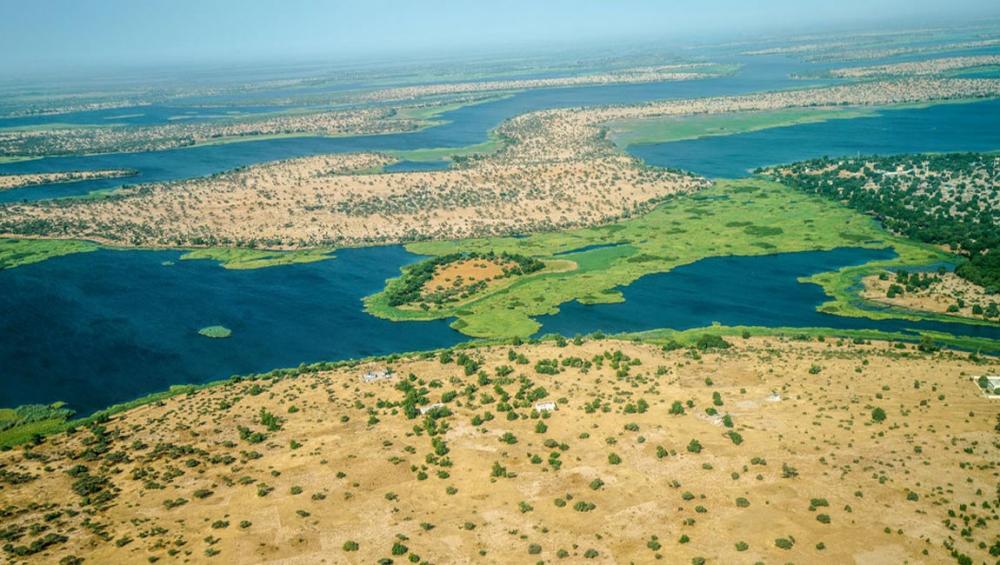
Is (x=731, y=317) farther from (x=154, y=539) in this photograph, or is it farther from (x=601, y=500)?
(x=154, y=539)

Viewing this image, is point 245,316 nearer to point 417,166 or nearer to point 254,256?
point 254,256

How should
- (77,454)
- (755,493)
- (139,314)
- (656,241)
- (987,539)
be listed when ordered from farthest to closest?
(656,241)
(139,314)
(77,454)
(755,493)
(987,539)

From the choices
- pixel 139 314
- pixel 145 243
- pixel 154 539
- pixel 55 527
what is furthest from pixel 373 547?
pixel 145 243

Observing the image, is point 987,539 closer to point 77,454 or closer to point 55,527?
point 55,527

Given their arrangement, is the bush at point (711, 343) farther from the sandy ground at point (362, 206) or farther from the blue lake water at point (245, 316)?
the sandy ground at point (362, 206)

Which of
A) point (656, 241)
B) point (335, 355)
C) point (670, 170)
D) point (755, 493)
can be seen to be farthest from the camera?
point (670, 170)

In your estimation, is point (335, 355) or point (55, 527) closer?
point (55, 527)
